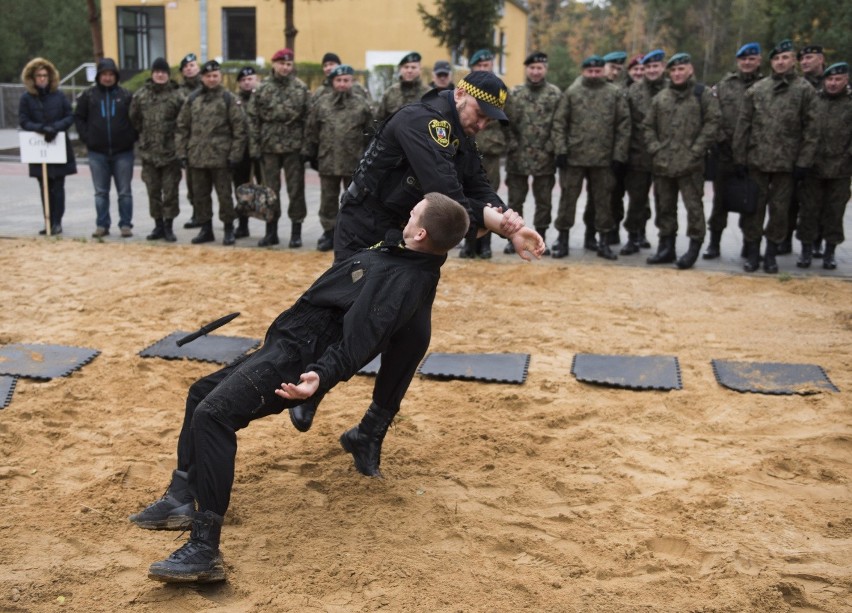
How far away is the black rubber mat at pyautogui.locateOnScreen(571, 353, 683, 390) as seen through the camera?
598 cm

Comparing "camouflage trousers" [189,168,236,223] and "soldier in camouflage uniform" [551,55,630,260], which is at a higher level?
"soldier in camouflage uniform" [551,55,630,260]

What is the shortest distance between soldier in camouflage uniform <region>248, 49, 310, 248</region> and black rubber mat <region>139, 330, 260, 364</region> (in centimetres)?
385

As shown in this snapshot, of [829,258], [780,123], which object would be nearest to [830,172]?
[780,123]

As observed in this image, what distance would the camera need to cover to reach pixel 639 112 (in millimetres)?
10039

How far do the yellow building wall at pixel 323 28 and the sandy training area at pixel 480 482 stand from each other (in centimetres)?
1976

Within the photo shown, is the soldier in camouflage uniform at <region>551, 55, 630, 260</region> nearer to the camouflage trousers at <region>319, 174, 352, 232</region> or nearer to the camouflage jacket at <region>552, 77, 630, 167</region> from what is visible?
the camouflage jacket at <region>552, 77, 630, 167</region>

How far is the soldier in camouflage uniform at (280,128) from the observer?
1045 cm

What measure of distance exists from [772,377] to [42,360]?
16.1ft

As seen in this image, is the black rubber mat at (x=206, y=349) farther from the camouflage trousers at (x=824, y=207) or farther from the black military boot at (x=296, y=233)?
the camouflage trousers at (x=824, y=207)

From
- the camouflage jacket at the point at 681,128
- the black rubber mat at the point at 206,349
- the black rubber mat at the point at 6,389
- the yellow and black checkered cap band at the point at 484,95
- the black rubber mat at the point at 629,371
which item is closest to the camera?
the yellow and black checkered cap band at the point at 484,95

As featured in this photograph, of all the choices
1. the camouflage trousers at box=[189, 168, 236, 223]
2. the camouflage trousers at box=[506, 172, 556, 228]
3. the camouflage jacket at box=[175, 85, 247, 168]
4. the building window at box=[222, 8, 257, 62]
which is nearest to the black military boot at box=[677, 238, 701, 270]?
the camouflage trousers at box=[506, 172, 556, 228]

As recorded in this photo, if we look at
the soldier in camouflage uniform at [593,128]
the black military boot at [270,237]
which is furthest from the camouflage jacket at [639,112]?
the black military boot at [270,237]

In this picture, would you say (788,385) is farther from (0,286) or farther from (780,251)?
(0,286)

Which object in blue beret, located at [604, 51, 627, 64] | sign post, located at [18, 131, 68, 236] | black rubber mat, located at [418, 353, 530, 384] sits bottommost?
black rubber mat, located at [418, 353, 530, 384]
